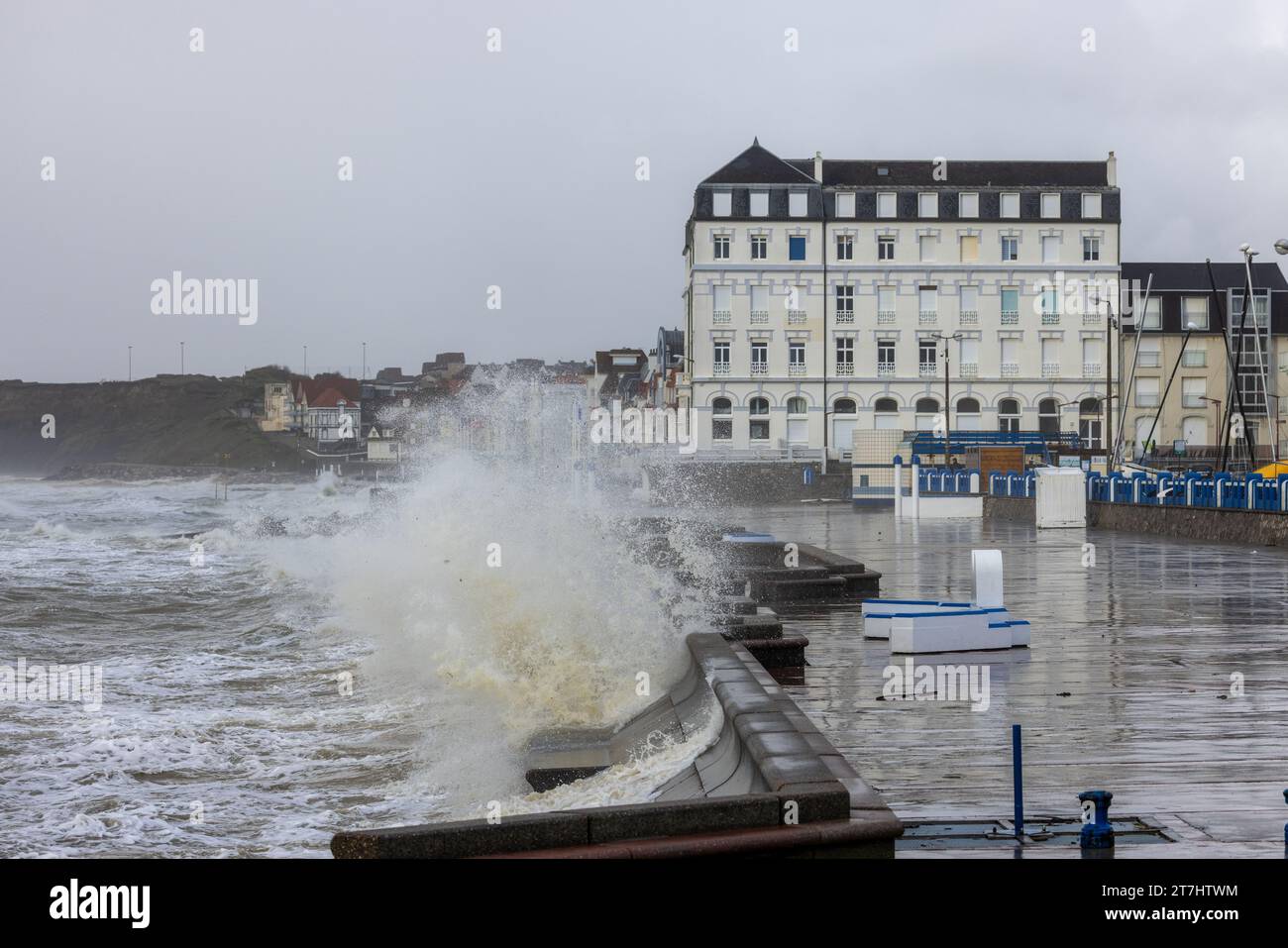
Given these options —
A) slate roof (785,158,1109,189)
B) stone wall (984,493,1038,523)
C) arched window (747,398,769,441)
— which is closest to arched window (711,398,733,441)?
arched window (747,398,769,441)

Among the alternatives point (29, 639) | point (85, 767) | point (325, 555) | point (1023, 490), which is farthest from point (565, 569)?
point (1023, 490)

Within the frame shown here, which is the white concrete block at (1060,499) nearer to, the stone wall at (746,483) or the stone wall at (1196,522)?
the stone wall at (1196,522)

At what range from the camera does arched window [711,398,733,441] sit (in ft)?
268

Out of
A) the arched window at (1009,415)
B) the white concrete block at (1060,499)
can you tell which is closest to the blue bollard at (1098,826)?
the white concrete block at (1060,499)

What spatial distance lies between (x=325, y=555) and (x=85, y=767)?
82.9 ft

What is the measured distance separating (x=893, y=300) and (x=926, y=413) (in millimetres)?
7445

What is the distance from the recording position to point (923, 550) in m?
27.4

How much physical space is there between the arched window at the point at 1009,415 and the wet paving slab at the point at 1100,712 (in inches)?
2541

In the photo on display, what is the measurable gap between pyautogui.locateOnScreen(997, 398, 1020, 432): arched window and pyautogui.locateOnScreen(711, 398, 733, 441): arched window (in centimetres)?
1678

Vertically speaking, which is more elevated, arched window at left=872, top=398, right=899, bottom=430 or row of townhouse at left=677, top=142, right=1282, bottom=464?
row of townhouse at left=677, top=142, right=1282, bottom=464

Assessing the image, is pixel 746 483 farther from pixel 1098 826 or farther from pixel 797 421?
pixel 1098 826

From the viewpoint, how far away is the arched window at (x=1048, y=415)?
3226 inches

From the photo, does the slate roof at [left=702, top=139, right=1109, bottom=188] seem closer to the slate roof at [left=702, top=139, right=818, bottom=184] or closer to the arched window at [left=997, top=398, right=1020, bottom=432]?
the slate roof at [left=702, top=139, right=818, bottom=184]
